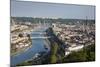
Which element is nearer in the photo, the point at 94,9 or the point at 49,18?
the point at 49,18

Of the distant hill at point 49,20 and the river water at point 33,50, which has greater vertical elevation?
the distant hill at point 49,20

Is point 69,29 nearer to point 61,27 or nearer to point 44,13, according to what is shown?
point 61,27

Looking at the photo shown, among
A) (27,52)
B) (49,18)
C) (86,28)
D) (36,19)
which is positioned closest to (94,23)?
(86,28)

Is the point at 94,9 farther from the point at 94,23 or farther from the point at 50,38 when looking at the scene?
the point at 50,38

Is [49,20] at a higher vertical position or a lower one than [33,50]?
higher

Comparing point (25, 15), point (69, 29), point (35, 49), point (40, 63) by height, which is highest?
point (25, 15)

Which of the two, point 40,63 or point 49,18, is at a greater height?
point 49,18

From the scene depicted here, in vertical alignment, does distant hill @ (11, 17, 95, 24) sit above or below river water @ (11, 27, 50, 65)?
above

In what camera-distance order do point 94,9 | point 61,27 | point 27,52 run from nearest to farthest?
point 27,52
point 61,27
point 94,9

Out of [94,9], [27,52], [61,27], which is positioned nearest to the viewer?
[27,52]
